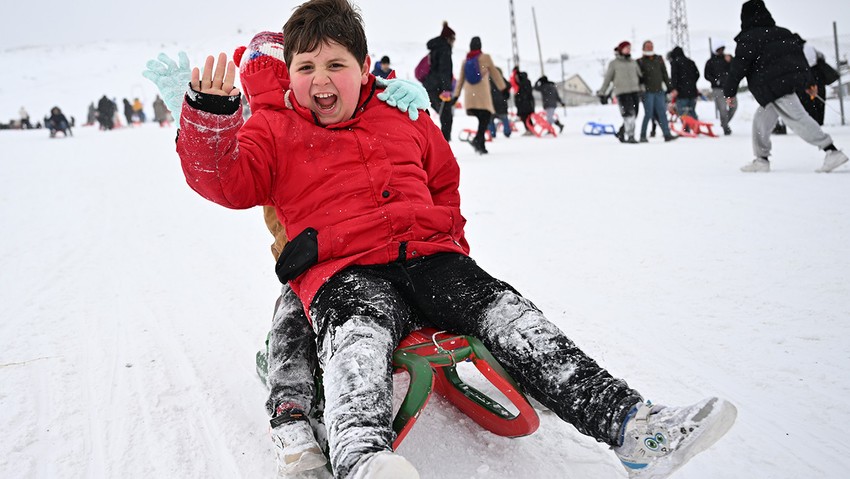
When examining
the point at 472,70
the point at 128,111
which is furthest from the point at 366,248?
the point at 128,111

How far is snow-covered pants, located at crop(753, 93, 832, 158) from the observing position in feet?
16.7

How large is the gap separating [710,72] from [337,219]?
36.5 feet

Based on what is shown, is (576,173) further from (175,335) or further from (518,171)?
(175,335)

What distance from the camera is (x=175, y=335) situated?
2.68 meters

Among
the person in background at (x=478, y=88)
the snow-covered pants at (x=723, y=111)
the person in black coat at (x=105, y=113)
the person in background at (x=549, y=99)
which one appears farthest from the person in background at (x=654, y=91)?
the person in black coat at (x=105, y=113)

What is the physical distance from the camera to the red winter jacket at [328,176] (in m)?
1.76

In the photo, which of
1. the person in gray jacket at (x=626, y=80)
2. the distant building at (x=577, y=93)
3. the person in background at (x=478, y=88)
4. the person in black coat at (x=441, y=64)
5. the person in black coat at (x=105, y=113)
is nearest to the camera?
the person in black coat at (x=441, y=64)

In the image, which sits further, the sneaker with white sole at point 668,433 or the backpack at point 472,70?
the backpack at point 472,70

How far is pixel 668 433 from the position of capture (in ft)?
4.29

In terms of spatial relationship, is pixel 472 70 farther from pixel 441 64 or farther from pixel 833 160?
pixel 833 160

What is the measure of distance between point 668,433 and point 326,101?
1442mm

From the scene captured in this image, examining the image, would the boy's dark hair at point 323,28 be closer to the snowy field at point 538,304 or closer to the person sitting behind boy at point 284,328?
the person sitting behind boy at point 284,328

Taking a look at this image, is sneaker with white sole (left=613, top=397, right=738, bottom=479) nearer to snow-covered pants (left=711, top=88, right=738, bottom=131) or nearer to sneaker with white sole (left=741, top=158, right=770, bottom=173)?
sneaker with white sole (left=741, top=158, right=770, bottom=173)

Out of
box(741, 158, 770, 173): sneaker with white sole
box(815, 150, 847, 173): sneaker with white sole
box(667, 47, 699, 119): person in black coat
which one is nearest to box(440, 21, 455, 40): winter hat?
box(741, 158, 770, 173): sneaker with white sole
